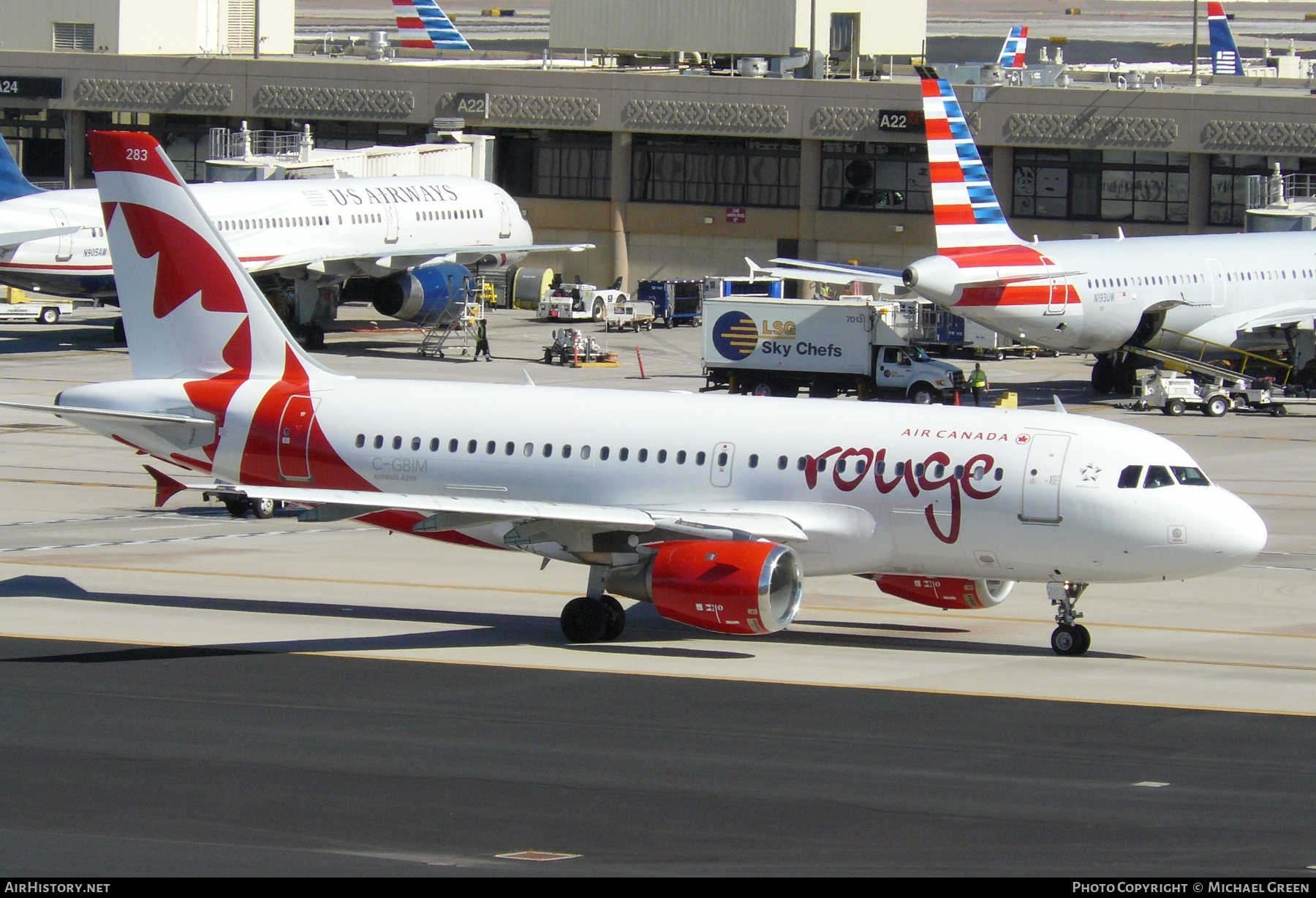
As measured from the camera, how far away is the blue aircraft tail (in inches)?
2837

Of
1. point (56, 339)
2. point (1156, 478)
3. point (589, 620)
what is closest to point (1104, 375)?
point (1156, 478)

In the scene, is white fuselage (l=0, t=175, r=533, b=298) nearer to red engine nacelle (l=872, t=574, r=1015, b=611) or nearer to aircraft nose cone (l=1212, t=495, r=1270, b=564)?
→ red engine nacelle (l=872, t=574, r=1015, b=611)

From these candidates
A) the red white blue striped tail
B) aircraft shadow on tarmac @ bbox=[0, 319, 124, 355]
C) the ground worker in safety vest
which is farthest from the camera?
aircraft shadow on tarmac @ bbox=[0, 319, 124, 355]

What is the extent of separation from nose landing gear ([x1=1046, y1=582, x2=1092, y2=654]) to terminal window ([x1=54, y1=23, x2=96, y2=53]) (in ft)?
286

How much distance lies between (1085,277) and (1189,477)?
36.6 meters

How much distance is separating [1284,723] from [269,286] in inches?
2302

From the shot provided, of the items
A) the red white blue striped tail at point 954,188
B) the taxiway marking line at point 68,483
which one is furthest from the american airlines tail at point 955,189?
the taxiway marking line at point 68,483

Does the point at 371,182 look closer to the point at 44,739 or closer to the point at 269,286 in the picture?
the point at 269,286

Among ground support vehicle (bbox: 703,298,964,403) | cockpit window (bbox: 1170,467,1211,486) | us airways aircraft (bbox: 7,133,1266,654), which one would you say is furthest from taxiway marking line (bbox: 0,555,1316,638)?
ground support vehicle (bbox: 703,298,964,403)

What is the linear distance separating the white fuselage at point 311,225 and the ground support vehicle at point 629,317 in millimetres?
5284

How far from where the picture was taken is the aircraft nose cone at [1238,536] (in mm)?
26797

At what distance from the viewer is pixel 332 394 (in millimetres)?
31609
